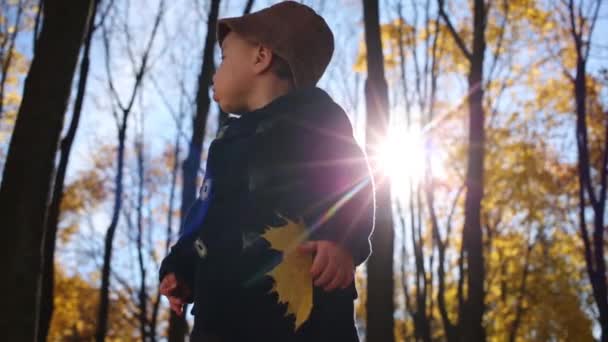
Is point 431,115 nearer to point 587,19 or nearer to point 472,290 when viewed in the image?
point 587,19

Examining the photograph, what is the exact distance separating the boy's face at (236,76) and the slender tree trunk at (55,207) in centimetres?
311

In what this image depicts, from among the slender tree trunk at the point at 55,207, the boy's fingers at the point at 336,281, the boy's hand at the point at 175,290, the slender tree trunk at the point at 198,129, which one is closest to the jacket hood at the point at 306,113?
the boy's fingers at the point at 336,281

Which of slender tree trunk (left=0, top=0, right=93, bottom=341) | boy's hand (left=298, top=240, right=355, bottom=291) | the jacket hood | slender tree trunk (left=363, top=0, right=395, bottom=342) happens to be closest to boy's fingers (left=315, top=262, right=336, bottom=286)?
boy's hand (left=298, top=240, right=355, bottom=291)

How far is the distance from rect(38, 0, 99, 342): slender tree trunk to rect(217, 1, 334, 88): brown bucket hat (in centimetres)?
315

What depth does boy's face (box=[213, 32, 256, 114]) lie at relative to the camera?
5.88 ft

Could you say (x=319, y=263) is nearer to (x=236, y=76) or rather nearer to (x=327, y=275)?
(x=327, y=275)

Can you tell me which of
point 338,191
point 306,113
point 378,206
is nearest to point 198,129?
point 378,206

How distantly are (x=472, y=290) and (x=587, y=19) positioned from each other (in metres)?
4.15

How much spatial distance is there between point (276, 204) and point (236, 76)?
48 cm

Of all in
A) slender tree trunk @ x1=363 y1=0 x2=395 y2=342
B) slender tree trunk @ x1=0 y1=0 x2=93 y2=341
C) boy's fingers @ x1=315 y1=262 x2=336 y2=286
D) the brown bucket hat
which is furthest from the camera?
slender tree trunk @ x1=363 y1=0 x2=395 y2=342

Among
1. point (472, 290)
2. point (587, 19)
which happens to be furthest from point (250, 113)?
point (587, 19)

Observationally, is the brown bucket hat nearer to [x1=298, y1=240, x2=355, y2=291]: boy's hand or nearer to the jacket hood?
the jacket hood

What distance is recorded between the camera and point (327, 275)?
142 centimetres

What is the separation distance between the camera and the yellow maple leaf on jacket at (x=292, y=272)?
57.4 inches
